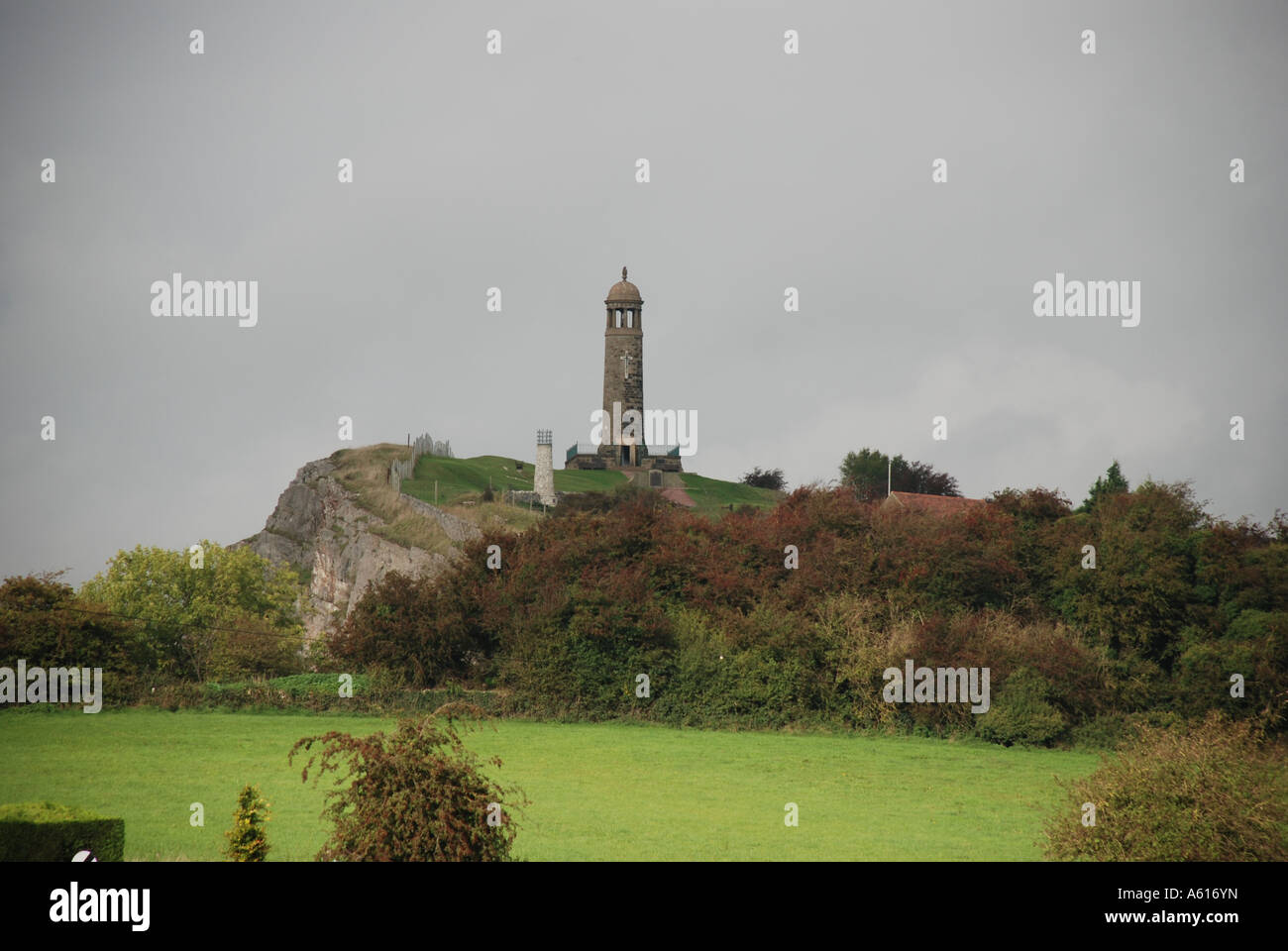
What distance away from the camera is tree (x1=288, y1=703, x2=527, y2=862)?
15.4 metres

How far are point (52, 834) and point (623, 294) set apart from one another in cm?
8613

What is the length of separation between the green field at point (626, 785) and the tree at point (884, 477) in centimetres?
5484

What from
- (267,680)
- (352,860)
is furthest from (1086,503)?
(352,860)

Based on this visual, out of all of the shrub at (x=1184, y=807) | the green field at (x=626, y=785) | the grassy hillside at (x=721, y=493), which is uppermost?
the grassy hillside at (x=721, y=493)

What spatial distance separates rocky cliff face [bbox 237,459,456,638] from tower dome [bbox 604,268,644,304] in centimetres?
2643

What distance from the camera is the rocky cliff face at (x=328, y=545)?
68875 millimetres

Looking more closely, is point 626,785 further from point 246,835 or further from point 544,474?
point 544,474

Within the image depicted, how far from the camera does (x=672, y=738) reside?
127 feet

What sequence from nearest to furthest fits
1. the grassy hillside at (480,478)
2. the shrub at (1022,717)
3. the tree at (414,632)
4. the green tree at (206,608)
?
the shrub at (1022,717) → the tree at (414,632) → the green tree at (206,608) → the grassy hillside at (480,478)

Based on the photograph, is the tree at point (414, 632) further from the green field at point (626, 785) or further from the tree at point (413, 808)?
the tree at point (413, 808)

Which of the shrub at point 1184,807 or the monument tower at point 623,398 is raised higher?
the monument tower at point 623,398

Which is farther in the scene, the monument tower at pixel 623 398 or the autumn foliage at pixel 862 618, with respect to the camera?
the monument tower at pixel 623 398

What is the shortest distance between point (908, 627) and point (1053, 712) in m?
5.39

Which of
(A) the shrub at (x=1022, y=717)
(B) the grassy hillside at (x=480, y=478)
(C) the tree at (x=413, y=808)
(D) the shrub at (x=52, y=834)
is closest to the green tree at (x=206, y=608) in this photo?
(B) the grassy hillside at (x=480, y=478)
